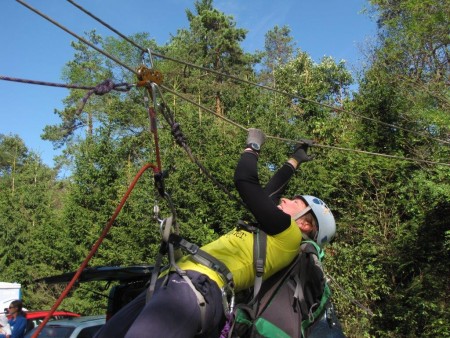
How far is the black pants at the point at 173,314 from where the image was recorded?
246 cm

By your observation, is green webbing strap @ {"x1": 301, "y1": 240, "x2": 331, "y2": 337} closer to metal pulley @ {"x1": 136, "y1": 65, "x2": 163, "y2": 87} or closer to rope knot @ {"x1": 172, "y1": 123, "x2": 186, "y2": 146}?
rope knot @ {"x1": 172, "y1": 123, "x2": 186, "y2": 146}

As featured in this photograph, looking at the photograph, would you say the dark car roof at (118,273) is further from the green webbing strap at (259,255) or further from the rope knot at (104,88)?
the green webbing strap at (259,255)

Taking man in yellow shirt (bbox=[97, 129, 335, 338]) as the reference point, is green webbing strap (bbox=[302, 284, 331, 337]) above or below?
below

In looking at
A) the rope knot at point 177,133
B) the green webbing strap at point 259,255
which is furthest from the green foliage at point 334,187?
the green webbing strap at point 259,255

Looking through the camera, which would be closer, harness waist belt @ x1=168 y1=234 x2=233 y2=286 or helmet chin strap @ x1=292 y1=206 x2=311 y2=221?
harness waist belt @ x1=168 y1=234 x2=233 y2=286

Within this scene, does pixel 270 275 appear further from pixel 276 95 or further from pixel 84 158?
pixel 84 158

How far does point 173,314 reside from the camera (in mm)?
2520

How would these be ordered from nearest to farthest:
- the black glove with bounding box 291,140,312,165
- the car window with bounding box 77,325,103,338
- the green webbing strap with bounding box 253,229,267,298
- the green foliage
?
the green webbing strap with bounding box 253,229,267,298 < the black glove with bounding box 291,140,312,165 < the car window with bounding box 77,325,103,338 < the green foliage

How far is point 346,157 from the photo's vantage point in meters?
12.4

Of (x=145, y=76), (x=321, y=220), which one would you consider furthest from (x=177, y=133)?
(x=321, y=220)

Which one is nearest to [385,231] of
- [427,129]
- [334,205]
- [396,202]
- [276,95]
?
[396,202]

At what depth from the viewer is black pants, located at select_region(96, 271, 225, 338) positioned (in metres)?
2.46

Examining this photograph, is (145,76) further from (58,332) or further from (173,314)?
(58,332)

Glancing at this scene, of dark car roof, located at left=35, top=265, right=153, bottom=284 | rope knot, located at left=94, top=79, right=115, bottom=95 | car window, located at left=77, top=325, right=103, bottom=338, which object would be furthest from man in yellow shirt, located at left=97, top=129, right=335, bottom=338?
car window, located at left=77, top=325, right=103, bottom=338
